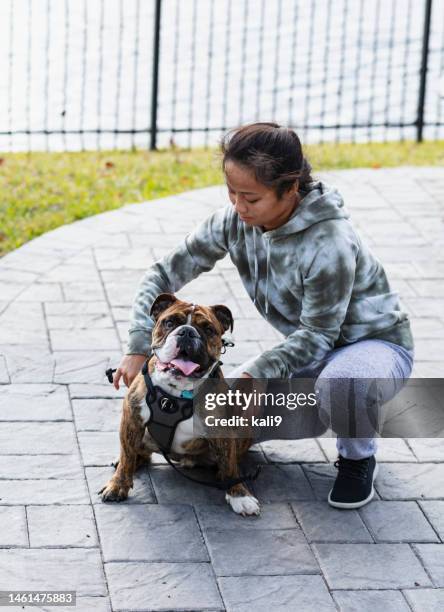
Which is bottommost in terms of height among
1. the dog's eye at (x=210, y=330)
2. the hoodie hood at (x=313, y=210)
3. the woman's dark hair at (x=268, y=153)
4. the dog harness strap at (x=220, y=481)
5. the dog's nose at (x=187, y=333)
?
the dog harness strap at (x=220, y=481)

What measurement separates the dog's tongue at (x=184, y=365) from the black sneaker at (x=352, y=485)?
87cm

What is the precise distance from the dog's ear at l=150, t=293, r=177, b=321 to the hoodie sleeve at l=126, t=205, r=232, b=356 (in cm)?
26

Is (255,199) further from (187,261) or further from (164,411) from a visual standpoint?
(164,411)

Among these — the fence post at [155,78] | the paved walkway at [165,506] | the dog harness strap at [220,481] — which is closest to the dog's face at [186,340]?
the dog harness strap at [220,481]

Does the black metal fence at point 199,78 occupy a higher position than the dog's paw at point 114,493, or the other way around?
the black metal fence at point 199,78

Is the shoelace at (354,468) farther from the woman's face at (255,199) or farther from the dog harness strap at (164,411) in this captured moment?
the woman's face at (255,199)

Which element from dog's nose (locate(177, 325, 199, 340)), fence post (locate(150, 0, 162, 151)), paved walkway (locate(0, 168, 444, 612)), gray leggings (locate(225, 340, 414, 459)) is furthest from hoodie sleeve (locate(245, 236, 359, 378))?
fence post (locate(150, 0, 162, 151))

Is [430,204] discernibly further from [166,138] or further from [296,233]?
[296,233]

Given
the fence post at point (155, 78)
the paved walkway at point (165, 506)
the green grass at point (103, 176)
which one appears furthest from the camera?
the fence post at point (155, 78)

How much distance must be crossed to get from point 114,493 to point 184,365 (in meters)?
0.72

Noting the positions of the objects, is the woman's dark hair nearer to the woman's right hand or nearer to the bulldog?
the bulldog

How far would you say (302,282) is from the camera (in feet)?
14.8

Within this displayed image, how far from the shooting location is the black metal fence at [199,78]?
10500 millimetres

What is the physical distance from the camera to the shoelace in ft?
15.2
